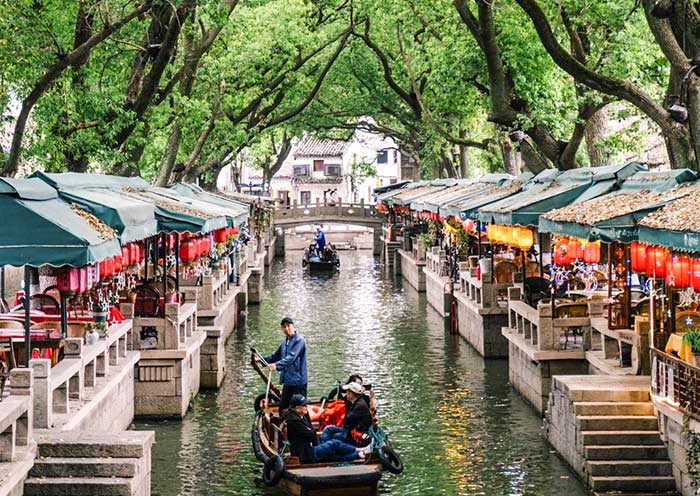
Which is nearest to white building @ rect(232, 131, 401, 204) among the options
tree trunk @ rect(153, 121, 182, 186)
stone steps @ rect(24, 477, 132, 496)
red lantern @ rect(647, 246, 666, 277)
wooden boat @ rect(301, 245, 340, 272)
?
wooden boat @ rect(301, 245, 340, 272)

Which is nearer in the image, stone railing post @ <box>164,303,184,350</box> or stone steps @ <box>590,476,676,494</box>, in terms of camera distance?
stone steps @ <box>590,476,676,494</box>

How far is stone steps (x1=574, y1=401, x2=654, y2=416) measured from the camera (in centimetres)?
1533

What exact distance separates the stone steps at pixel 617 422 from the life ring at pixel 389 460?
2391mm

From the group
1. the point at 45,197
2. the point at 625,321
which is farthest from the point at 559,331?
the point at 45,197

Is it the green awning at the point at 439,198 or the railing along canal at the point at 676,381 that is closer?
the railing along canal at the point at 676,381

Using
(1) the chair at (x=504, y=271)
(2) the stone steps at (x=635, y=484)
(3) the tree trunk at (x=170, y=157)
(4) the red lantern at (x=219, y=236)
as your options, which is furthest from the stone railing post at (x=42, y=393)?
(3) the tree trunk at (x=170, y=157)

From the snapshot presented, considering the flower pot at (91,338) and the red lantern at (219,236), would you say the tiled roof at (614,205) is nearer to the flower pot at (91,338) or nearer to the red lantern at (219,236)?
the flower pot at (91,338)

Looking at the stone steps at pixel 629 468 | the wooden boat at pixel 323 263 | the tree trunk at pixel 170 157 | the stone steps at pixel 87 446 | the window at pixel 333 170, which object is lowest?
the stone steps at pixel 629 468

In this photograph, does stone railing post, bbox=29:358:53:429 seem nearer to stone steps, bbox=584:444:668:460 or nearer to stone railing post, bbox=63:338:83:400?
stone railing post, bbox=63:338:83:400

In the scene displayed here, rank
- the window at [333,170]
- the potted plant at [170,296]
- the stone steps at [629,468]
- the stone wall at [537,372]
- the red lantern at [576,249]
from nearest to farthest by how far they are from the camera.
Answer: the stone steps at [629,468] < the stone wall at [537,372] < the red lantern at [576,249] < the potted plant at [170,296] < the window at [333,170]

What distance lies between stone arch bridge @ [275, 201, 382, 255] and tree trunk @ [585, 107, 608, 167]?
122 ft

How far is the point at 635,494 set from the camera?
47.3 feet

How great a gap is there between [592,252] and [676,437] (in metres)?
6.63

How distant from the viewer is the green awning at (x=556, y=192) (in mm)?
19734
